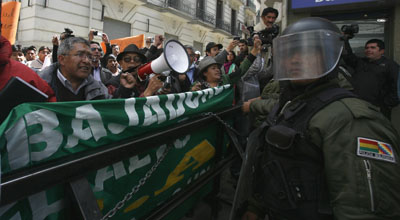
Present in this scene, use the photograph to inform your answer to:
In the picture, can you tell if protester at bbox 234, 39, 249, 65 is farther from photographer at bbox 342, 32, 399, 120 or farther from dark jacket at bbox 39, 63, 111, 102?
dark jacket at bbox 39, 63, 111, 102

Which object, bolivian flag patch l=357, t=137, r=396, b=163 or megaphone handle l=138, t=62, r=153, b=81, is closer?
bolivian flag patch l=357, t=137, r=396, b=163

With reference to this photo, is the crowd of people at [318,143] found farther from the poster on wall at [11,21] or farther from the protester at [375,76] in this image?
the poster on wall at [11,21]

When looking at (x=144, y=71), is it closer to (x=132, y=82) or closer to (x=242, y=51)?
(x=132, y=82)

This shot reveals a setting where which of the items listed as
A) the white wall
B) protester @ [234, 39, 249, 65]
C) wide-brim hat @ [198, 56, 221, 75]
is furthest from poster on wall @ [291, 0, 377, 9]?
the white wall

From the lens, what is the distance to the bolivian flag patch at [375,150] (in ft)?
3.71

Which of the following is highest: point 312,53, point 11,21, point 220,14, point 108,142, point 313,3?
point 220,14

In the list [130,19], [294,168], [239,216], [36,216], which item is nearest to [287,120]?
[294,168]

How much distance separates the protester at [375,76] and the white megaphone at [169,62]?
2.96 meters

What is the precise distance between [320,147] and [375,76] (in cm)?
376

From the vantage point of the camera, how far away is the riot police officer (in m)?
1.12

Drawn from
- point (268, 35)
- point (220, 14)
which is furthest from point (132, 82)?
point (220, 14)

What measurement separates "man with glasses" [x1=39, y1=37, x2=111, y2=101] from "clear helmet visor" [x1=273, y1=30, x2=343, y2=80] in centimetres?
185

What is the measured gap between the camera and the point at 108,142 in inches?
58.2

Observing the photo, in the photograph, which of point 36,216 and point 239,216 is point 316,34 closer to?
point 239,216
